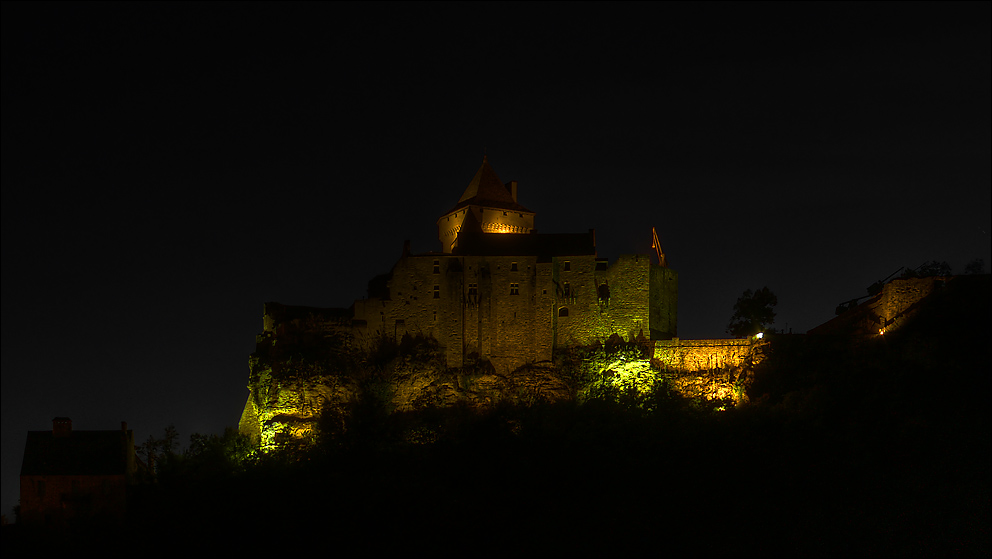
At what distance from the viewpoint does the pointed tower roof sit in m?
78.2

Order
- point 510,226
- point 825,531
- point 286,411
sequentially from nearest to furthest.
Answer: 1. point 825,531
2. point 286,411
3. point 510,226

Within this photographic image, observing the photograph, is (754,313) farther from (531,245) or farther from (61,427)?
(61,427)

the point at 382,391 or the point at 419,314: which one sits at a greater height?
the point at 419,314

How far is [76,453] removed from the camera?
5706cm

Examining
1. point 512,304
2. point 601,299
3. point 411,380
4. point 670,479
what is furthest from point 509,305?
point 670,479

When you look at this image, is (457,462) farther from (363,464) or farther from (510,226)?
(510,226)

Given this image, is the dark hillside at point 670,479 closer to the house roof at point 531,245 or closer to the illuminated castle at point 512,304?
the illuminated castle at point 512,304

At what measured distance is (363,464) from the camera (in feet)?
193

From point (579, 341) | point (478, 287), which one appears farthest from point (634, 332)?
point (478, 287)

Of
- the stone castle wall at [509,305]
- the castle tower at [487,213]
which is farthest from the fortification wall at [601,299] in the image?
the castle tower at [487,213]

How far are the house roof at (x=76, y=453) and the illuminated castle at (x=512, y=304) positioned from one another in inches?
606

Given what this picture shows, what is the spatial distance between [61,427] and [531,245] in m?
28.4

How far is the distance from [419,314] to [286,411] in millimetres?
9542

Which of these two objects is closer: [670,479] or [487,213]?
[670,479]
